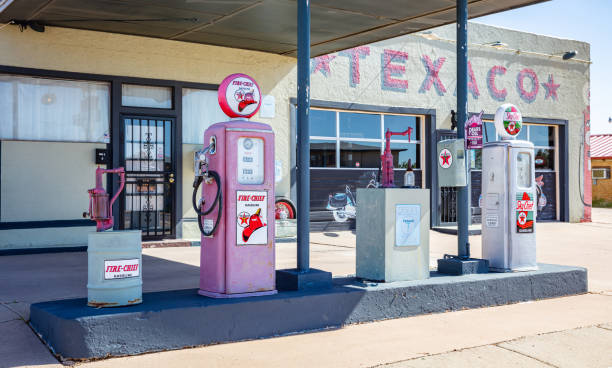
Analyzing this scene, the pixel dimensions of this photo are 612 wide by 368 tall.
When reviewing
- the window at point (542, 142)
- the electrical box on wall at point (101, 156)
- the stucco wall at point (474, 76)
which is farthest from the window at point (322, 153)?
the window at point (542, 142)

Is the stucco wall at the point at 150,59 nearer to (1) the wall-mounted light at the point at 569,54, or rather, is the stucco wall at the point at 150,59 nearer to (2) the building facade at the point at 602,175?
(1) the wall-mounted light at the point at 569,54

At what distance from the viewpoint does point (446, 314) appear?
20.6 ft

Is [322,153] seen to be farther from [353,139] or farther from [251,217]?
[251,217]

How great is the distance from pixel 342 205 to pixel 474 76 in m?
5.42

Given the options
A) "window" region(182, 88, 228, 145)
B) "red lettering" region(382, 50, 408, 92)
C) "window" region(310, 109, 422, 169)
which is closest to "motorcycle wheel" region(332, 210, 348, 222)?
"window" region(310, 109, 422, 169)

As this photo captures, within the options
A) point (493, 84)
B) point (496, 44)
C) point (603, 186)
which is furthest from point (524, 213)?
point (603, 186)

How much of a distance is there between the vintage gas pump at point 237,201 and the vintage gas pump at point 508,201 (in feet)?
10.4

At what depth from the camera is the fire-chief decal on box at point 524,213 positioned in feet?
24.1

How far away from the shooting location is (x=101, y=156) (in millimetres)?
10875

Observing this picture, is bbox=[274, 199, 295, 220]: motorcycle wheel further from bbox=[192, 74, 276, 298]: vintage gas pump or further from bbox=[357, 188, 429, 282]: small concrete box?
bbox=[192, 74, 276, 298]: vintage gas pump

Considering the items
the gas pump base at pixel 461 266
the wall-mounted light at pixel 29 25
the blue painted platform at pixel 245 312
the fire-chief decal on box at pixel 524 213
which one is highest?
the wall-mounted light at pixel 29 25

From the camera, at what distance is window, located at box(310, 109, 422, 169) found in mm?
14125

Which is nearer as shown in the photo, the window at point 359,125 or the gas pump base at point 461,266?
the gas pump base at point 461,266

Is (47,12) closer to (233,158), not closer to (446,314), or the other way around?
(233,158)
